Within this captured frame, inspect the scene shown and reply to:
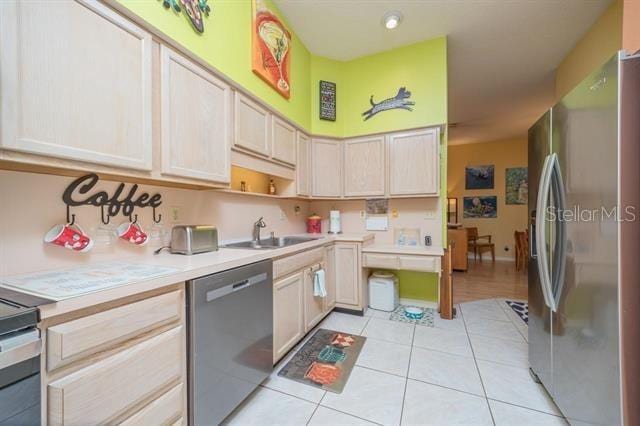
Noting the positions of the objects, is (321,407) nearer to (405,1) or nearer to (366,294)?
(366,294)

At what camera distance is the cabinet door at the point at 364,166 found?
3.04 meters

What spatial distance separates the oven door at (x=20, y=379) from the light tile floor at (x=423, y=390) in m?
1.01

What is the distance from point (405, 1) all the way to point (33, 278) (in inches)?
130

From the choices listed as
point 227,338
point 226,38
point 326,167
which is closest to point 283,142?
point 326,167

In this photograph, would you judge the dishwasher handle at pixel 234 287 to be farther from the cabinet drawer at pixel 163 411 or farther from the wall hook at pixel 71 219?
the wall hook at pixel 71 219

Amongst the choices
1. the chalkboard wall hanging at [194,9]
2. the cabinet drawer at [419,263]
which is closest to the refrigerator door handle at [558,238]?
the cabinet drawer at [419,263]

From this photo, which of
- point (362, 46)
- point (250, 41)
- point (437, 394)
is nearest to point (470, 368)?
point (437, 394)

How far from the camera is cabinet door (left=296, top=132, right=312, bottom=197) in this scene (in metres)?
2.86

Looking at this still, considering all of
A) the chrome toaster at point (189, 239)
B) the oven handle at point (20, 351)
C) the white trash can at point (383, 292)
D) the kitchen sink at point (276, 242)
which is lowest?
the white trash can at point (383, 292)

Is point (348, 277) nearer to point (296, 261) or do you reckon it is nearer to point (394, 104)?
point (296, 261)

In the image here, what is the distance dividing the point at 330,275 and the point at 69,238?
2.17 meters

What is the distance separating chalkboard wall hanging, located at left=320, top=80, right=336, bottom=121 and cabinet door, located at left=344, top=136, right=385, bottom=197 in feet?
1.36

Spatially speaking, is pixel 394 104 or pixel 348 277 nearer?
pixel 348 277

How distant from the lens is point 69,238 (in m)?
1.18
